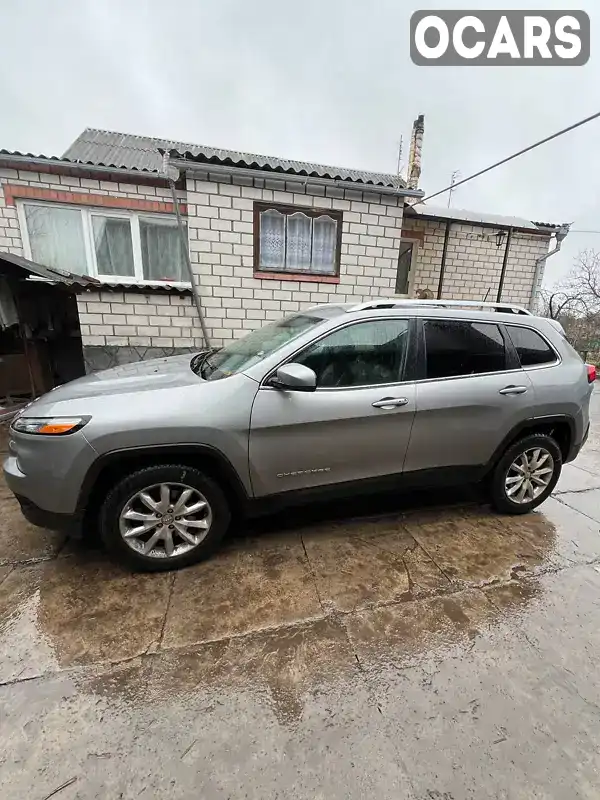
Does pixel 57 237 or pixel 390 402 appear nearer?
pixel 390 402

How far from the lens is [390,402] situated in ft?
8.20

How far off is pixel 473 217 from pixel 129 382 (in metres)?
8.72

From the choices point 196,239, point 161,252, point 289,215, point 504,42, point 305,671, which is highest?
point 504,42

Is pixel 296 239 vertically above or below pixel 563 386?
above

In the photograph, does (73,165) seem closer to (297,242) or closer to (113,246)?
(113,246)

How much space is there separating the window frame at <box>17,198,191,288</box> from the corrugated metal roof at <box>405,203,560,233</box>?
508cm

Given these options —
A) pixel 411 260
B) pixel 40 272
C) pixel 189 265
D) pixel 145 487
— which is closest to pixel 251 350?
pixel 145 487

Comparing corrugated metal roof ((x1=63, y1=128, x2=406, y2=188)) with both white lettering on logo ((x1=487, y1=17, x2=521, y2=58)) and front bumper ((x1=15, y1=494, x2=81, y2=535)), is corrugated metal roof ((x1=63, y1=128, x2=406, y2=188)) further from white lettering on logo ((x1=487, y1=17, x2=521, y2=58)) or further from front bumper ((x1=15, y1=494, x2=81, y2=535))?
front bumper ((x1=15, y1=494, x2=81, y2=535))

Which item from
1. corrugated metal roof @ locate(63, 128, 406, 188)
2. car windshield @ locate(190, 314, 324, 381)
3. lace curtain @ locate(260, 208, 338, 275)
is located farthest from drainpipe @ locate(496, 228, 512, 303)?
car windshield @ locate(190, 314, 324, 381)

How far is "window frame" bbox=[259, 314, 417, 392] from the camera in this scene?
2.33m

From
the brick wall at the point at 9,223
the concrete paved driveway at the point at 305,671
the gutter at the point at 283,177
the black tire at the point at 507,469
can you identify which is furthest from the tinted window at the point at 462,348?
the brick wall at the point at 9,223

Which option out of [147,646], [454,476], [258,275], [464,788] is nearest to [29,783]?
[147,646]

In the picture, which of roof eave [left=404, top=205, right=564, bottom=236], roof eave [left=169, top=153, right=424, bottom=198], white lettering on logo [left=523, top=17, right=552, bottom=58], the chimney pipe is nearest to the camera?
white lettering on logo [left=523, top=17, right=552, bottom=58]

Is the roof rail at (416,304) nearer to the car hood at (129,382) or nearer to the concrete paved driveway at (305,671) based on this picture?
the car hood at (129,382)
